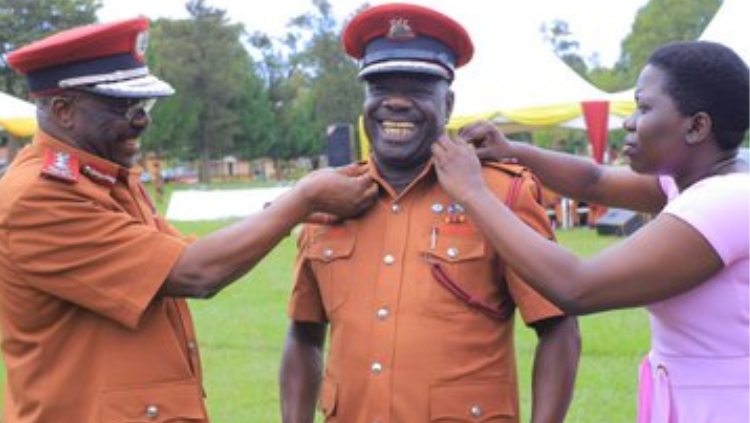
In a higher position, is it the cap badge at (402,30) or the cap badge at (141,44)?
the cap badge at (402,30)

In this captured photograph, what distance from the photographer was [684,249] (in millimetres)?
2381

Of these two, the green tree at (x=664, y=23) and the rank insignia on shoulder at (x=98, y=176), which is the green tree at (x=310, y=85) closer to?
the green tree at (x=664, y=23)

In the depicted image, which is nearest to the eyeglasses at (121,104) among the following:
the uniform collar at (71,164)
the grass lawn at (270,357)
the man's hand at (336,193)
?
the uniform collar at (71,164)

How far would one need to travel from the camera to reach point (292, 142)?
71.0 metres

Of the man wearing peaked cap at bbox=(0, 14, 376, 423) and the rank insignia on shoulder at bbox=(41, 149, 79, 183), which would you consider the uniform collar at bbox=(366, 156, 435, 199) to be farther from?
Result: the rank insignia on shoulder at bbox=(41, 149, 79, 183)

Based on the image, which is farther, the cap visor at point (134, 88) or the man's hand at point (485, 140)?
the man's hand at point (485, 140)

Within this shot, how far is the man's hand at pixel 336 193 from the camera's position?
3.00m

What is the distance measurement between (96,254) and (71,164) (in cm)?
28

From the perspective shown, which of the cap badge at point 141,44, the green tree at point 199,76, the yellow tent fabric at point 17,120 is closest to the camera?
the cap badge at point 141,44

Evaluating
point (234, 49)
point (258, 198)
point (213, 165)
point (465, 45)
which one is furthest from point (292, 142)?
point (465, 45)

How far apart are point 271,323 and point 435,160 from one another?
24.4 feet

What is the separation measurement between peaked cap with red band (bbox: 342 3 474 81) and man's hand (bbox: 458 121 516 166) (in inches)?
7.7

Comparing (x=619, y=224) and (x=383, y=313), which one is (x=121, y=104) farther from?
(x=619, y=224)

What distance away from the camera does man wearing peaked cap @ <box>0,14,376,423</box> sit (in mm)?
2980
